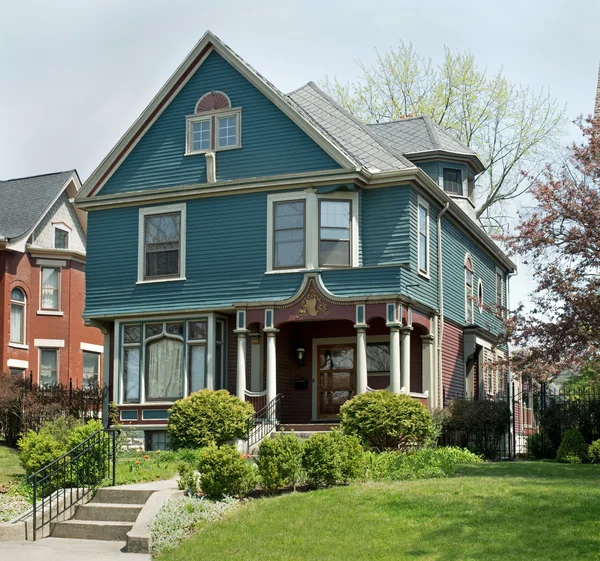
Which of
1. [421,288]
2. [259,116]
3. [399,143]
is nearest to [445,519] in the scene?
[421,288]

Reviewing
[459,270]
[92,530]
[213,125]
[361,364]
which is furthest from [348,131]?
[92,530]

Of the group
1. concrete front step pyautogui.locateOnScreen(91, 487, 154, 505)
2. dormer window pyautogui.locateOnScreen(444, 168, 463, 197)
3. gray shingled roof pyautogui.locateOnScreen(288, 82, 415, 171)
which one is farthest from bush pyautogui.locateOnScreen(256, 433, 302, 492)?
dormer window pyautogui.locateOnScreen(444, 168, 463, 197)

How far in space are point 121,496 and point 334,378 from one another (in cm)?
1117

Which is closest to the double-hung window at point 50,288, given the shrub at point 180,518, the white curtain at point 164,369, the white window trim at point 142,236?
the white window trim at point 142,236

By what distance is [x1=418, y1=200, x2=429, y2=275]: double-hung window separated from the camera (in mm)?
24750

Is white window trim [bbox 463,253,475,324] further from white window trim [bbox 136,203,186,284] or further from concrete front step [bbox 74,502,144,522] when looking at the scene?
concrete front step [bbox 74,502,144,522]

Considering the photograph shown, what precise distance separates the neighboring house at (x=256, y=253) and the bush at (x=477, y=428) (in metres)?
1.50

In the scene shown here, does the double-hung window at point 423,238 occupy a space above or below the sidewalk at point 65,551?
above

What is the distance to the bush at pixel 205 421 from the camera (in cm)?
2145

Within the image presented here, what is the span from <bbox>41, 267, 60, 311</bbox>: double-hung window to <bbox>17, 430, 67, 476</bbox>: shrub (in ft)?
66.4

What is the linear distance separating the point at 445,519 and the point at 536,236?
10.3 meters

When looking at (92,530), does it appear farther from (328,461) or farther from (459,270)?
(459,270)

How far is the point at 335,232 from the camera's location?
23938 mm

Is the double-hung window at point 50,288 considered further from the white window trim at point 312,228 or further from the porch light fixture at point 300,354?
the white window trim at point 312,228
